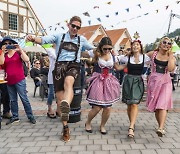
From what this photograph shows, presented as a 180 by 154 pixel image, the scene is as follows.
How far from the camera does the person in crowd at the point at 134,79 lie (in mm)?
4617

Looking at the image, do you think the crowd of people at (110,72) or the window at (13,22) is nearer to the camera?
the crowd of people at (110,72)

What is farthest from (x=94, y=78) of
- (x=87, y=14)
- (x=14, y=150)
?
(x=87, y=14)

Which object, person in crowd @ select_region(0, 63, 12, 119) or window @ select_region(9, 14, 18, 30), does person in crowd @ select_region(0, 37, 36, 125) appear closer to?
person in crowd @ select_region(0, 63, 12, 119)

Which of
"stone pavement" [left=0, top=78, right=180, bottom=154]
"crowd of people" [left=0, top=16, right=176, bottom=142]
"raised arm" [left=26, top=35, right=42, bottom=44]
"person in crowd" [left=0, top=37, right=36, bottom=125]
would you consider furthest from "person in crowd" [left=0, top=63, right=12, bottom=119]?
"raised arm" [left=26, top=35, right=42, bottom=44]

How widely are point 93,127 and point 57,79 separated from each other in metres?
1.21

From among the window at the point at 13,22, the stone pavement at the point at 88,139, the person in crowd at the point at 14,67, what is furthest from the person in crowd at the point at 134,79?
the window at the point at 13,22

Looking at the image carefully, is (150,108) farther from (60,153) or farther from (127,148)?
(60,153)

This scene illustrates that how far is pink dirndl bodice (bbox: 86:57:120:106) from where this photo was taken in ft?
15.0

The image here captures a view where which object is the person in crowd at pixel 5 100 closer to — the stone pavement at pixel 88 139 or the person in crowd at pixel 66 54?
the stone pavement at pixel 88 139

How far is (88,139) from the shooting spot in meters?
4.37

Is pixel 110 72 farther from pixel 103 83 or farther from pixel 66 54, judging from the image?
pixel 66 54

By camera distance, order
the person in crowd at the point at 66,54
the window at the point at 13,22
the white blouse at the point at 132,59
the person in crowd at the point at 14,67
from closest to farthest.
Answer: the person in crowd at the point at 66,54 < the white blouse at the point at 132,59 < the person in crowd at the point at 14,67 < the window at the point at 13,22

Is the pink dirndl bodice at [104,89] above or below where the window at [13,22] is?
below

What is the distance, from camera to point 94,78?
4.73 meters
